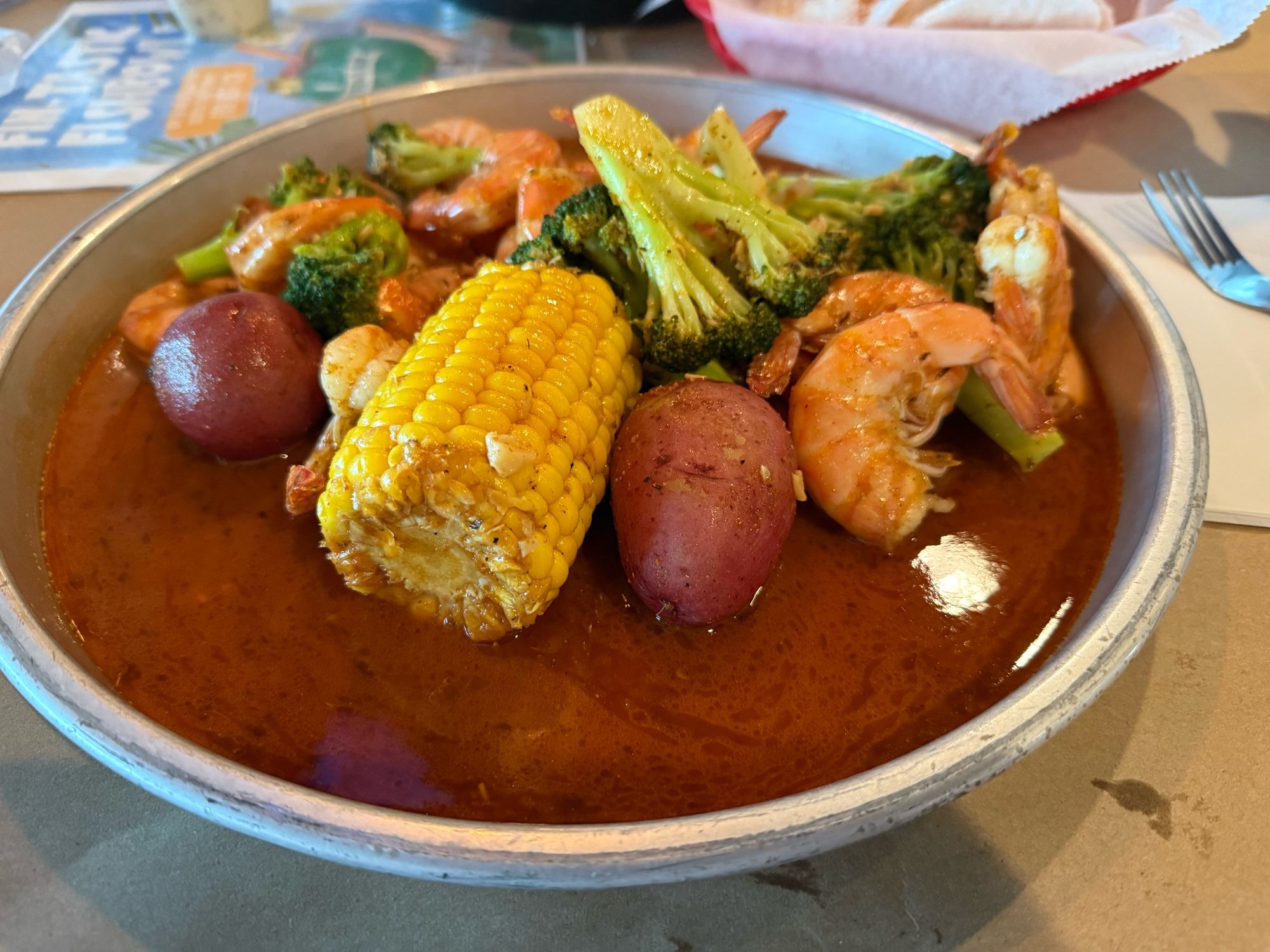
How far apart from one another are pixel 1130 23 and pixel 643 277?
6.84ft

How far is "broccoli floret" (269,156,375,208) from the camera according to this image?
179 centimetres

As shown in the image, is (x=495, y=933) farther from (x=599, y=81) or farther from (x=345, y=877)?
(x=599, y=81)

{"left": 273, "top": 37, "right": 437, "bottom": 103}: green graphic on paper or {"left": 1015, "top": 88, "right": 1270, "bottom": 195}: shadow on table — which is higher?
{"left": 273, "top": 37, "right": 437, "bottom": 103}: green graphic on paper

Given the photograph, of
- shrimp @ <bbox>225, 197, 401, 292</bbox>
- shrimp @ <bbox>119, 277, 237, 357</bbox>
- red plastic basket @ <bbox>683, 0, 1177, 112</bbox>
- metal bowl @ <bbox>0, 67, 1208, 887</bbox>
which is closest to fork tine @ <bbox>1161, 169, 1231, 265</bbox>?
red plastic basket @ <bbox>683, 0, 1177, 112</bbox>

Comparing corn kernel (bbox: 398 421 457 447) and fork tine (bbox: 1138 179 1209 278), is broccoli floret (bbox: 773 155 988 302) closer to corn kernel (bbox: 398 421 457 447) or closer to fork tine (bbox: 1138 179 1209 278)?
fork tine (bbox: 1138 179 1209 278)

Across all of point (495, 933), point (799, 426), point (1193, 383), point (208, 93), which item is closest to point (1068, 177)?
point (1193, 383)

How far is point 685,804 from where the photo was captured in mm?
1074

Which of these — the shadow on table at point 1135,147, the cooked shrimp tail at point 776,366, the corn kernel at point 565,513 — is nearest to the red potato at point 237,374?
the corn kernel at point 565,513

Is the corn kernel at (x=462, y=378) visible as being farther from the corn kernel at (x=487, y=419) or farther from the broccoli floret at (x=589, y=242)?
the broccoli floret at (x=589, y=242)

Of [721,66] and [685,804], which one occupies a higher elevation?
[721,66]

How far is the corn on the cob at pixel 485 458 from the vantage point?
3.51 ft

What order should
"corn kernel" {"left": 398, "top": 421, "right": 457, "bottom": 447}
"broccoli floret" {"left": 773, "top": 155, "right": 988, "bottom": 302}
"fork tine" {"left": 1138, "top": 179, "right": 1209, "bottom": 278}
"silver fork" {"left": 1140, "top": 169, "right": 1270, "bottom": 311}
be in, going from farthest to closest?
"fork tine" {"left": 1138, "top": 179, "right": 1209, "bottom": 278}, "silver fork" {"left": 1140, "top": 169, "right": 1270, "bottom": 311}, "broccoli floret" {"left": 773, "top": 155, "right": 988, "bottom": 302}, "corn kernel" {"left": 398, "top": 421, "right": 457, "bottom": 447}

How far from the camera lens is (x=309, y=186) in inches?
71.1

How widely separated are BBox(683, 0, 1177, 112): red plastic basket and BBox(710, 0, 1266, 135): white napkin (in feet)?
0.23
